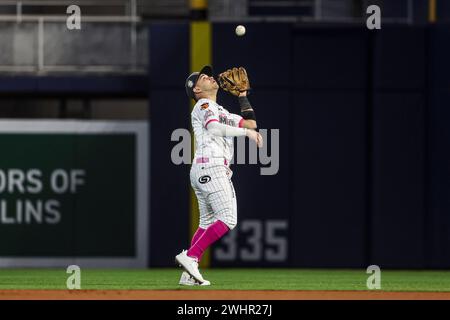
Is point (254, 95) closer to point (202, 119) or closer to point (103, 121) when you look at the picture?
point (103, 121)

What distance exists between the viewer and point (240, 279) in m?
14.7

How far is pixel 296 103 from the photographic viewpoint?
1741 cm

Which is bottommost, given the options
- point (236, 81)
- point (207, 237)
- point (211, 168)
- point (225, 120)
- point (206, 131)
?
point (207, 237)

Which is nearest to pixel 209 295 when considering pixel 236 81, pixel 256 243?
pixel 236 81

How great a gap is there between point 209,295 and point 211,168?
54.4 inches

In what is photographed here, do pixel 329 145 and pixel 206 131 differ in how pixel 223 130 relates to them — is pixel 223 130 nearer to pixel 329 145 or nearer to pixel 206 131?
pixel 206 131

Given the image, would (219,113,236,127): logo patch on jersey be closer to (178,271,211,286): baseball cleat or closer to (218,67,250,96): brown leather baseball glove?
(218,67,250,96): brown leather baseball glove

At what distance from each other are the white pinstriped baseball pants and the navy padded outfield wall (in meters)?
5.33

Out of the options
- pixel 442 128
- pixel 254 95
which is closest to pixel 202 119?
pixel 254 95

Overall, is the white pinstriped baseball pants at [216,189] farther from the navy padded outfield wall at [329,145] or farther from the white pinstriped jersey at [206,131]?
the navy padded outfield wall at [329,145]

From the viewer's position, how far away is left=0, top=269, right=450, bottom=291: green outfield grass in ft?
43.5

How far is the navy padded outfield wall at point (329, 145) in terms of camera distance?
17344 millimetres

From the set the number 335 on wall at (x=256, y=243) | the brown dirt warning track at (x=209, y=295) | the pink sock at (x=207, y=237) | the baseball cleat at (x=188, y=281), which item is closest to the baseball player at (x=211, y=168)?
the pink sock at (x=207, y=237)

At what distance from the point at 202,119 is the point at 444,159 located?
6.44m
